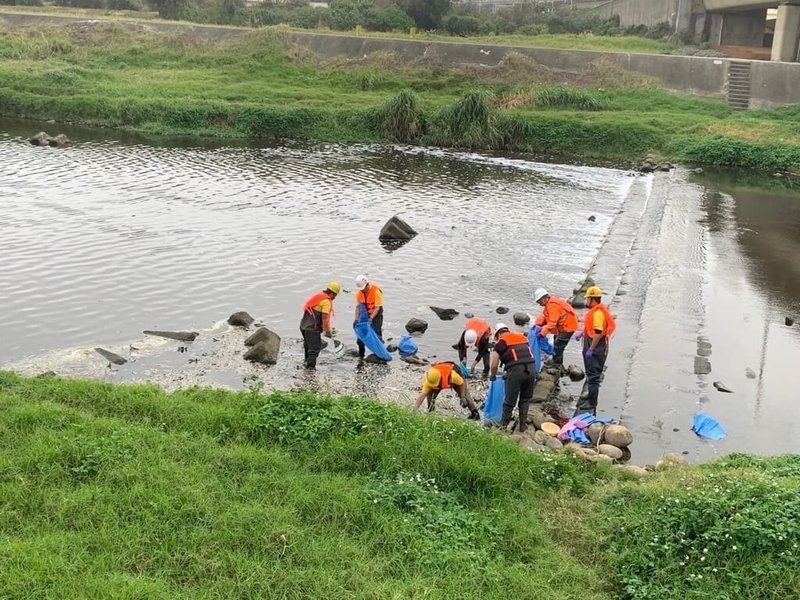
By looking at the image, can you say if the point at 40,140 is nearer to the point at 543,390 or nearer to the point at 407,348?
the point at 407,348

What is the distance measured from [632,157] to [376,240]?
20.5m

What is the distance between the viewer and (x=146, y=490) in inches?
334

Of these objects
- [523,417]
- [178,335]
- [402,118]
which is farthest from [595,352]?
[402,118]

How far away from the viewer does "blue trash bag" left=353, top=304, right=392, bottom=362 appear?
14805 mm

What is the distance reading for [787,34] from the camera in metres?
44.7

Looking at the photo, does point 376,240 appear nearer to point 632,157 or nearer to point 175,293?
point 175,293

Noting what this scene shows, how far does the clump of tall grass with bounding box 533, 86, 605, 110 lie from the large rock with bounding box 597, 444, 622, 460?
34026 mm

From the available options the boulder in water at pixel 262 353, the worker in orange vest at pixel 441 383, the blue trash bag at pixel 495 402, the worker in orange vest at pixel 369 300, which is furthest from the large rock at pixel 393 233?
the blue trash bag at pixel 495 402

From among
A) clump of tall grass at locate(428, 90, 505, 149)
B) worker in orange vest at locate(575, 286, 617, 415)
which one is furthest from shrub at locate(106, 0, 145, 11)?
worker in orange vest at locate(575, 286, 617, 415)

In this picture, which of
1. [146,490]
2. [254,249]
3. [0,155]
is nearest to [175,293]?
[254,249]

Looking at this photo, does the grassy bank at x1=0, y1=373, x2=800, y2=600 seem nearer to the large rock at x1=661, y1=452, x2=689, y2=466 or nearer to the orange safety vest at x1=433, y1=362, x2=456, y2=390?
the large rock at x1=661, y1=452, x2=689, y2=466

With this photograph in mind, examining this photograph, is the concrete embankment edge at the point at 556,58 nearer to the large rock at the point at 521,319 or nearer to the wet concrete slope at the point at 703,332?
the wet concrete slope at the point at 703,332

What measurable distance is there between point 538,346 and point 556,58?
3808cm

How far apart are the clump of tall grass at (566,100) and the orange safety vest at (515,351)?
3285 centimetres
